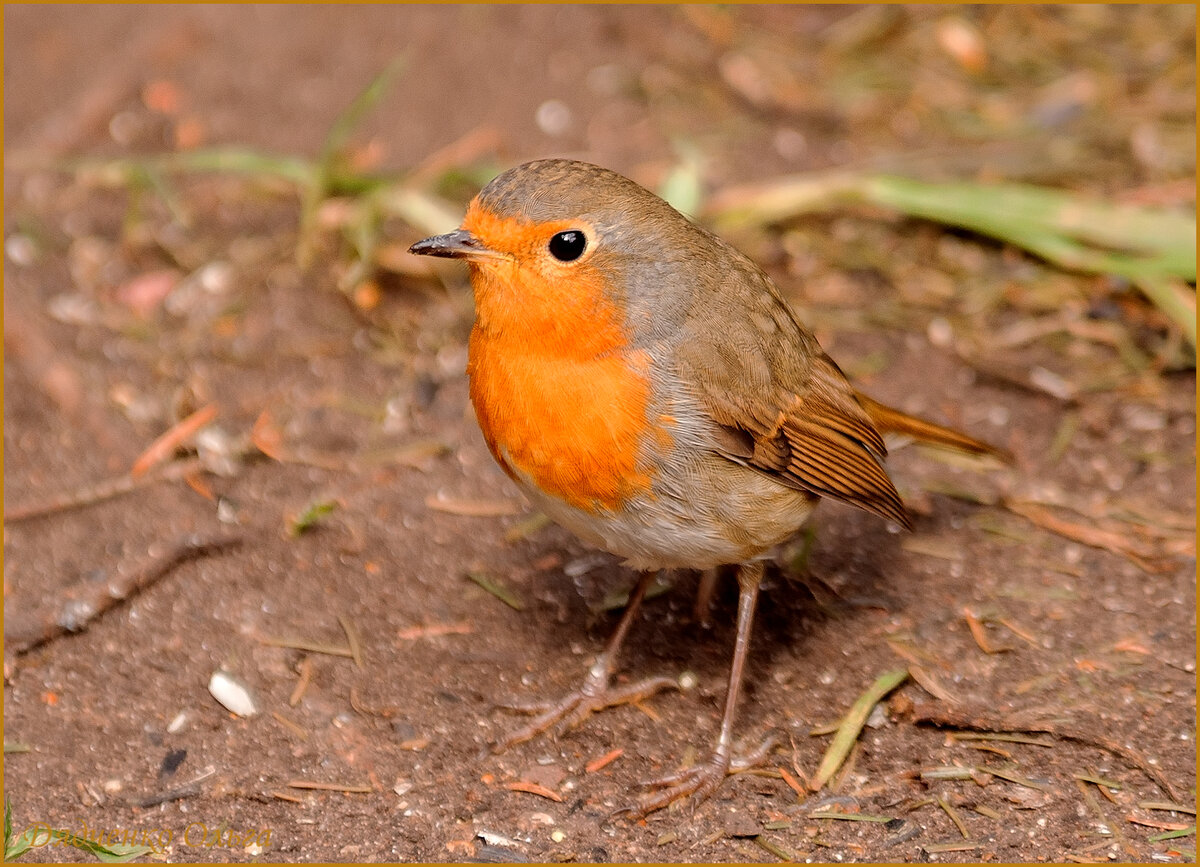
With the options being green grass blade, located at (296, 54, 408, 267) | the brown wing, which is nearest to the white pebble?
the brown wing

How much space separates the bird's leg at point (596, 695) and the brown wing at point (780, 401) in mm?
624

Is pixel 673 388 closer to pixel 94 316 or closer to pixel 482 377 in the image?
pixel 482 377

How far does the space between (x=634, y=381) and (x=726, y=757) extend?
100cm

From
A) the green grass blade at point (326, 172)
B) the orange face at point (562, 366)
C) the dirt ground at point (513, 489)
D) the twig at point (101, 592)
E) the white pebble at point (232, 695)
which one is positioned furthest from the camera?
the green grass blade at point (326, 172)

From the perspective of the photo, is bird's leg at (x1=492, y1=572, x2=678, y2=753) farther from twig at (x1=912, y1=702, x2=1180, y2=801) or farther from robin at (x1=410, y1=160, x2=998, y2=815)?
twig at (x1=912, y1=702, x2=1180, y2=801)

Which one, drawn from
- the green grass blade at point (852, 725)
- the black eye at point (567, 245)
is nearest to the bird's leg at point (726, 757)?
the green grass blade at point (852, 725)

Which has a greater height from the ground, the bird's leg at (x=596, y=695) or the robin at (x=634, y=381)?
the robin at (x=634, y=381)

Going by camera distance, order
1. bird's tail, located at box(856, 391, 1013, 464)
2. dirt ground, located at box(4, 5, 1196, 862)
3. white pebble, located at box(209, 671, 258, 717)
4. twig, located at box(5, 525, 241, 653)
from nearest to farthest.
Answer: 1. dirt ground, located at box(4, 5, 1196, 862)
2. white pebble, located at box(209, 671, 258, 717)
3. twig, located at box(5, 525, 241, 653)
4. bird's tail, located at box(856, 391, 1013, 464)

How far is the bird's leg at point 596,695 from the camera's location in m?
3.41

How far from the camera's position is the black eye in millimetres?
2996

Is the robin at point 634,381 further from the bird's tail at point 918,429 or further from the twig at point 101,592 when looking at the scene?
the twig at point 101,592

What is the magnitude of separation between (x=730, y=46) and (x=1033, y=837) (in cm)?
465

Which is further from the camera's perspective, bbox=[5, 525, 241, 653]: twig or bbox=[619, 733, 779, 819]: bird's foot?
bbox=[5, 525, 241, 653]: twig

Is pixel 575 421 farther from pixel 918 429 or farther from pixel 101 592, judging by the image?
pixel 101 592
